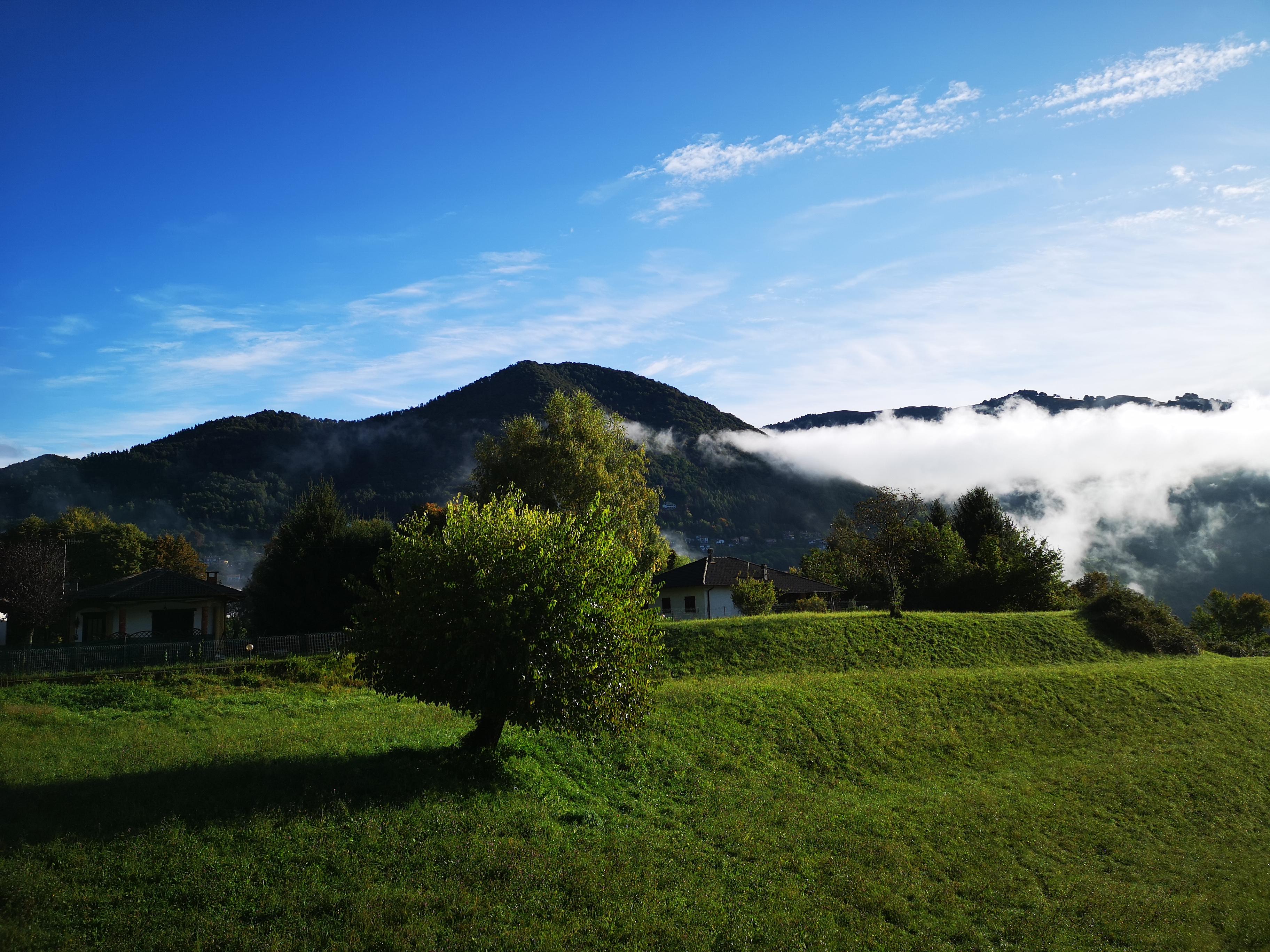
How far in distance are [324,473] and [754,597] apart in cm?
13184

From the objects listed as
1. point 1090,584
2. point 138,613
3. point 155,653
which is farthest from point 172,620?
point 1090,584

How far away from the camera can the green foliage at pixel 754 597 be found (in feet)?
168

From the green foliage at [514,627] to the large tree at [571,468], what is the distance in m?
29.2

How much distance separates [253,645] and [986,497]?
226 feet

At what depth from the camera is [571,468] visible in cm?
4953

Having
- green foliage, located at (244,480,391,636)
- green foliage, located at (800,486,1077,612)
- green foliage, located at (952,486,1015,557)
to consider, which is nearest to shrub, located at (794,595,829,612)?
green foliage, located at (800,486,1077,612)

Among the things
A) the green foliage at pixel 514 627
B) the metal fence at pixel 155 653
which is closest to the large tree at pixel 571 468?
the metal fence at pixel 155 653

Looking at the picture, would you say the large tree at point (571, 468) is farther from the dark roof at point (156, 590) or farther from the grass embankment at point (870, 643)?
the dark roof at point (156, 590)

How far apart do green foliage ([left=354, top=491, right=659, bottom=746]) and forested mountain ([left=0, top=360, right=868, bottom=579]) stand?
108964 millimetres

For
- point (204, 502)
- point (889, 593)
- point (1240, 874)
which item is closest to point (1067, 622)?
point (889, 593)

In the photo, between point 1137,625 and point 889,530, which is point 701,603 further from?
point 1137,625

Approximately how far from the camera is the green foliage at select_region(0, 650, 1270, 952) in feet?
37.5

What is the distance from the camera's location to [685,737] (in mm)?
23469

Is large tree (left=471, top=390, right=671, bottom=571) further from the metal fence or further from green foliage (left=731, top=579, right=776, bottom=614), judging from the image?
the metal fence
